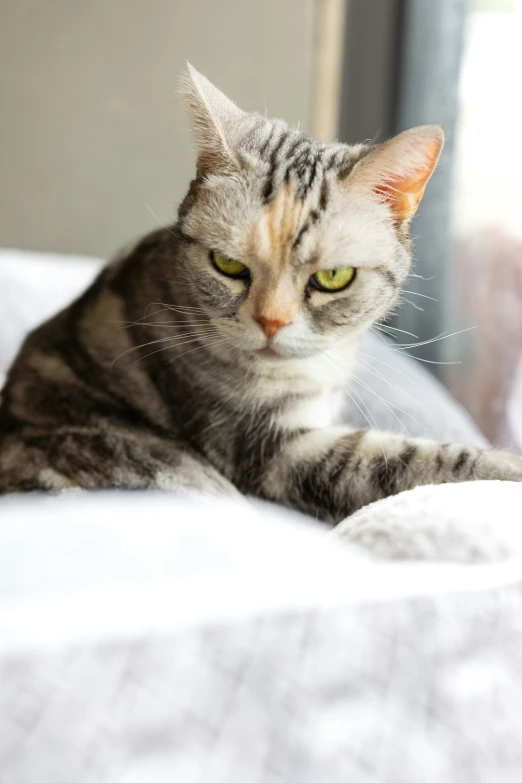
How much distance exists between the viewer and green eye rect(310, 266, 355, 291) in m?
0.80

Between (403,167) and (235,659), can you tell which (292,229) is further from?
(235,659)

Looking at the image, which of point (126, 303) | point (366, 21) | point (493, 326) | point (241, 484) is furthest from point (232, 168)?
point (366, 21)

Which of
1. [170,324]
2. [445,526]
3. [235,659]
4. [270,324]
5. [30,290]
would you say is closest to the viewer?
[235,659]

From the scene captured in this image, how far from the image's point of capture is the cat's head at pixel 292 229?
2.58 feet

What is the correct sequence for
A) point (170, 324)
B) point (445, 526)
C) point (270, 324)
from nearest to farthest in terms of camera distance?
point (445, 526) → point (270, 324) → point (170, 324)

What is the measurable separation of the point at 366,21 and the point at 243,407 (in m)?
→ 1.50

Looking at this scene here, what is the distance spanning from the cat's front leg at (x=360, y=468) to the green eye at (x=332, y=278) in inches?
7.8

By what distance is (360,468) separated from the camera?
868 millimetres

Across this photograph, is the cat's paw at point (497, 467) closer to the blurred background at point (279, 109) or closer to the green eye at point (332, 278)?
the green eye at point (332, 278)

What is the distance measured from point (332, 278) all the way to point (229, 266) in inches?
4.6

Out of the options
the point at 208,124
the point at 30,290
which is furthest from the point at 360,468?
the point at 30,290

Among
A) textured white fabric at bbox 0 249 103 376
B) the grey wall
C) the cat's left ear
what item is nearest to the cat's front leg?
the cat's left ear

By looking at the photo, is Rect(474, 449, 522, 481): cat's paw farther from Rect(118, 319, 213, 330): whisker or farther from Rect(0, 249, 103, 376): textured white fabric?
Rect(0, 249, 103, 376): textured white fabric

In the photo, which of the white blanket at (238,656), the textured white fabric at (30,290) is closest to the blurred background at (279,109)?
the textured white fabric at (30,290)
